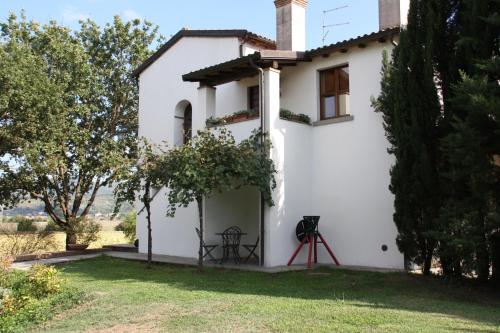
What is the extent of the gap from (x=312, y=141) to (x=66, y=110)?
35.3 ft

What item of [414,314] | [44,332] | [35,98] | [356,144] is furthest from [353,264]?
[35,98]

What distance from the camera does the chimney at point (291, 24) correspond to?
14578 mm

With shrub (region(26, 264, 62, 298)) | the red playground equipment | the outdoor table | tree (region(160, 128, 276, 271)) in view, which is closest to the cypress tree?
the red playground equipment

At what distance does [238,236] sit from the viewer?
14.2 metres

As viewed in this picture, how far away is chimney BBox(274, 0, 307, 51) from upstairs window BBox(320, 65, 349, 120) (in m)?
1.44

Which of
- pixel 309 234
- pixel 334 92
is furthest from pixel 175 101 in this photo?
pixel 309 234

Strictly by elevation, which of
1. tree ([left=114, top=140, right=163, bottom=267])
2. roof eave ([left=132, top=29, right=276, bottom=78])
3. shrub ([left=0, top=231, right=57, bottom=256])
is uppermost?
roof eave ([left=132, top=29, right=276, bottom=78])

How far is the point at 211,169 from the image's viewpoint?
1155 centimetres

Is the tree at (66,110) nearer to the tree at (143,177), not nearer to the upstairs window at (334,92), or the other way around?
the tree at (143,177)

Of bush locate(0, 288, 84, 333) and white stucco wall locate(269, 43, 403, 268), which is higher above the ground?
white stucco wall locate(269, 43, 403, 268)

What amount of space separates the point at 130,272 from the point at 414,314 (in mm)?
7424

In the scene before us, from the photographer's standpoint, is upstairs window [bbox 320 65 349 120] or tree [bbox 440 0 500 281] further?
upstairs window [bbox 320 65 349 120]

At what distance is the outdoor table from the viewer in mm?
13859

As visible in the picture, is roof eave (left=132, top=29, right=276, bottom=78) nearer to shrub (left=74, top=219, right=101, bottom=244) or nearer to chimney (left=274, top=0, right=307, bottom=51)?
chimney (left=274, top=0, right=307, bottom=51)
